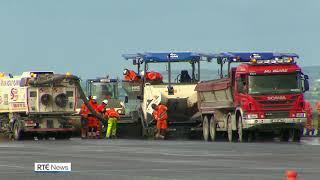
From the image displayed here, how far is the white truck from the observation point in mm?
41719

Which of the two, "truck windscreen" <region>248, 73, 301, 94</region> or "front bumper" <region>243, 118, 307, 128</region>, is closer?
"front bumper" <region>243, 118, 307, 128</region>

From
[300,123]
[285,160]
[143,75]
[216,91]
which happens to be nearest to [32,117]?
[143,75]

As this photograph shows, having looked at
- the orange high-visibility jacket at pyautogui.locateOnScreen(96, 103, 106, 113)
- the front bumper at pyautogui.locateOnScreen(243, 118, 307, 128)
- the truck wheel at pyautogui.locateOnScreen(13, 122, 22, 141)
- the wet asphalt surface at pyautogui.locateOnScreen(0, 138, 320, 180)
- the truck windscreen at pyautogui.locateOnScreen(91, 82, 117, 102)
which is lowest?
the truck wheel at pyautogui.locateOnScreen(13, 122, 22, 141)

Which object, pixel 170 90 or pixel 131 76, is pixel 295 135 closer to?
pixel 170 90

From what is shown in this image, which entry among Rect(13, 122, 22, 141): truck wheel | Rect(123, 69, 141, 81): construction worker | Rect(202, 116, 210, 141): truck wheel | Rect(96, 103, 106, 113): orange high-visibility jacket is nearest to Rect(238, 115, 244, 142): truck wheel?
Rect(202, 116, 210, 141): truck wheel

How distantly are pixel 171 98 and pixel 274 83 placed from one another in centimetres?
744

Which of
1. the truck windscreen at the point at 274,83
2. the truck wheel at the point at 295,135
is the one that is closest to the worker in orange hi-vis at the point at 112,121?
the truck windscreen at the point at 274,83

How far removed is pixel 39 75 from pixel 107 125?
387cm

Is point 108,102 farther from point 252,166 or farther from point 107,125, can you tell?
point 252,166

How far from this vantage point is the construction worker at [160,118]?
40.3 metres

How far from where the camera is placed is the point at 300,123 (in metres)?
35.3

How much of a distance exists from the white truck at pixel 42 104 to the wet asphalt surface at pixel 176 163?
12.4 meters

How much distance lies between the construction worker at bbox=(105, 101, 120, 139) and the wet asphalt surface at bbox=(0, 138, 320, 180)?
11.9 metres

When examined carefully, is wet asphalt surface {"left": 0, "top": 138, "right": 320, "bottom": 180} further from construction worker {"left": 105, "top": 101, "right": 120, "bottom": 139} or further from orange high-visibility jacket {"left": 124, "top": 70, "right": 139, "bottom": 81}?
orange high-visibility jacket {"left": 124, "top": 70, "right": 139, "bottom": 81}
